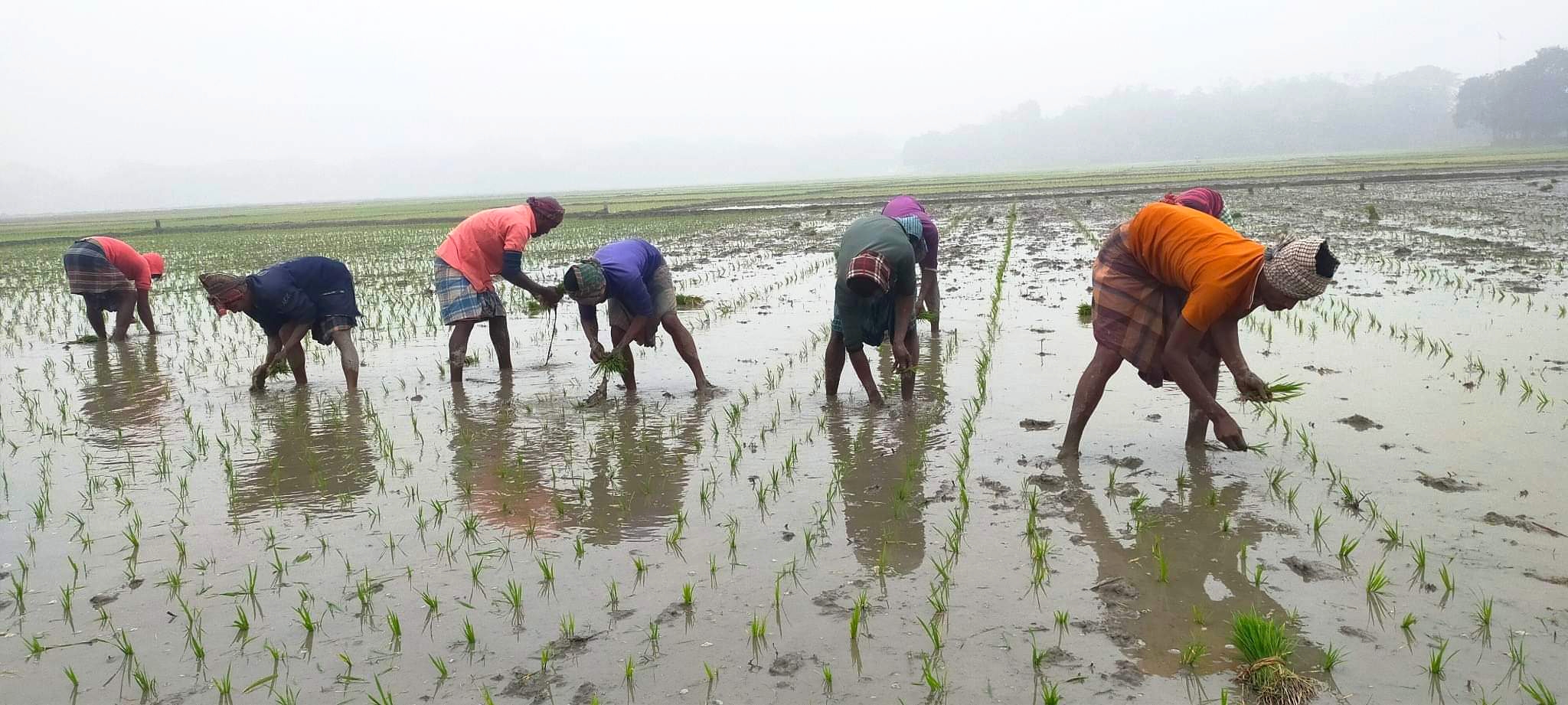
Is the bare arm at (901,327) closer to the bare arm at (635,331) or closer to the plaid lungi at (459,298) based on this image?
the bare arm at (635,331)

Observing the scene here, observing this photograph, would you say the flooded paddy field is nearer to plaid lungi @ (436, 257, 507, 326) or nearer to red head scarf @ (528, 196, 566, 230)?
plaid lungi @ (436, 257, 507, 326)

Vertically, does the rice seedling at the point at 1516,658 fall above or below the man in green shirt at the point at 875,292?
below

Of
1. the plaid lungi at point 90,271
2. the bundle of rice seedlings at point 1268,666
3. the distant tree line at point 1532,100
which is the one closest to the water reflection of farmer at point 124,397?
the plaid lungi at point 90,271

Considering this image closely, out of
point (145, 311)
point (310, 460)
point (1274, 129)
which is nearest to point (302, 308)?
point (310, 460)

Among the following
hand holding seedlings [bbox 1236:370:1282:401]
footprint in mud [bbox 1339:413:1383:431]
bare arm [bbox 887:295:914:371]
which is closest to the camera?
hand holding seedlings [bbox 1236:370:1282:401]

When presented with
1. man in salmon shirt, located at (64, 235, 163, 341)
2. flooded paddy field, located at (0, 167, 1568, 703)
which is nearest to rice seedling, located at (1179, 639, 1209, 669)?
flooded paddy field, located at (0, 167, 1568, 703)

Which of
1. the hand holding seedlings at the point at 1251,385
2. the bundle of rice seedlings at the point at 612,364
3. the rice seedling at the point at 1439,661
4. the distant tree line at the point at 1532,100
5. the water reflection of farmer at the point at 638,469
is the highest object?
the distant tree line at the point at 1532,100

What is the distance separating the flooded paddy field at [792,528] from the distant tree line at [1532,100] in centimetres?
9393

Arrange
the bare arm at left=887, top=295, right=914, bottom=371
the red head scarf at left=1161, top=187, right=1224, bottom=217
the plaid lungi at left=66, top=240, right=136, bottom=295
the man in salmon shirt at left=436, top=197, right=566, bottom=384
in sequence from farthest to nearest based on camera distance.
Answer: the plaid lungi at left=66, top=240, right=136, bottom=295
the man in salmon shirt at left=436, top=197, right=566, bottom=384
the bare arm at left=887, top=295, right=914, bottom=371
the red head scarf at left=1161, top=187, right=1224, bottom=217

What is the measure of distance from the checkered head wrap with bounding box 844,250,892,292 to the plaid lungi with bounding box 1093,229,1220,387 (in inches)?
45.5

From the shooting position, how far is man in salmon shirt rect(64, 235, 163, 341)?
9500 mm

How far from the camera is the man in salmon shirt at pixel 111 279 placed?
9500 millimetres

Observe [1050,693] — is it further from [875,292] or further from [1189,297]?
[875,292]

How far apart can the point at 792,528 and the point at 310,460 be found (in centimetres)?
283
